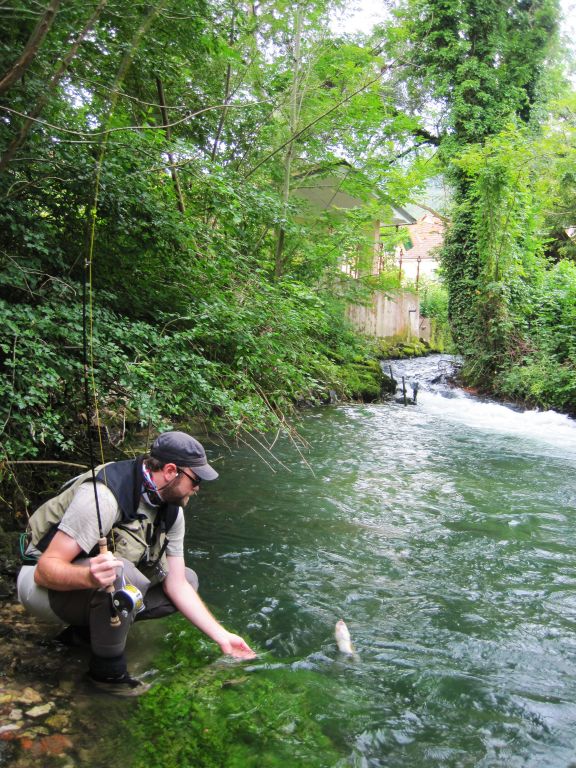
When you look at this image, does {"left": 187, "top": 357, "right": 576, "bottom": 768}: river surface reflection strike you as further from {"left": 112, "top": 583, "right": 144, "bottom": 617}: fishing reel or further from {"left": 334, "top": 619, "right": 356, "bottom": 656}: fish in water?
{"left": 112, "top": 583, "right": 144, "bottom": 617}: fishing reel

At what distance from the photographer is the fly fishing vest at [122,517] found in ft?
9.46

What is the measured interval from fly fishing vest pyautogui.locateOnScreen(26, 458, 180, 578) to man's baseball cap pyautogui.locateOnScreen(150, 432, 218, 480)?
0.12m

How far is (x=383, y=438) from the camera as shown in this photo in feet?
33.9

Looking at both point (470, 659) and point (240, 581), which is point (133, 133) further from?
point (470, 659)

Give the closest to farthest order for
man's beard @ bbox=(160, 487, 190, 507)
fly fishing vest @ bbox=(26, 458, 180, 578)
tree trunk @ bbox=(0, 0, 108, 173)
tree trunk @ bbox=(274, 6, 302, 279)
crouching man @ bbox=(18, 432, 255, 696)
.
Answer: crouching man @ bbox=(18, 432, 255, 696), fly fishing vest @ bbox=(26, 458, 180, 578), man's beard @ bbox=(160, 487, 190, 507), tree trunk @ bbox=(0, 0, 108, 173), tree trunk @ bbox=(274, 6, 302, 279)

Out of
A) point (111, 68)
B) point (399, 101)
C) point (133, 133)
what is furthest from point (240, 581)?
point (399, 101)

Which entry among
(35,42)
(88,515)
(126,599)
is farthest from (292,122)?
(126,599)

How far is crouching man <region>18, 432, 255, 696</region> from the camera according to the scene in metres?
2.70

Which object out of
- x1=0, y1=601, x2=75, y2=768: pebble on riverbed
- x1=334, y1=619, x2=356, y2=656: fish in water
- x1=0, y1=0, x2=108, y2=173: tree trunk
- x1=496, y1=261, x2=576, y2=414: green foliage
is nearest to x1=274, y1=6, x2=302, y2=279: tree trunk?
x1=0, y1=0, x2=108, y2=173: tree trunk

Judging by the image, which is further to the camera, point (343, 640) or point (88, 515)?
point (343, 640)

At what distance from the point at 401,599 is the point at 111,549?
2353mm

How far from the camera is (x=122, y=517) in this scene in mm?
2918

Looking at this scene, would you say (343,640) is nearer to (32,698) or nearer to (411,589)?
(411,589)

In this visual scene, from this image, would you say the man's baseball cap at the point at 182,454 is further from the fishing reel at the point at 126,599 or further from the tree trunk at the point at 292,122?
the tree trunk at the point at 292,122
